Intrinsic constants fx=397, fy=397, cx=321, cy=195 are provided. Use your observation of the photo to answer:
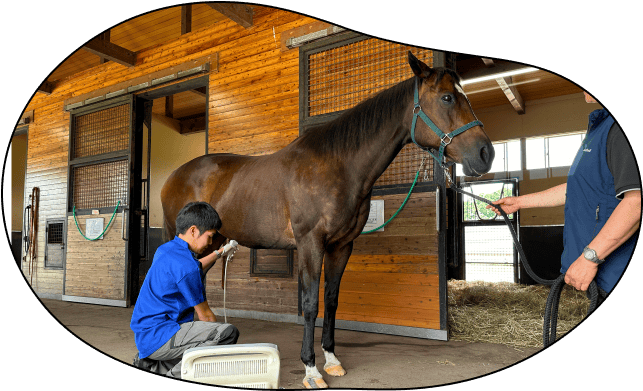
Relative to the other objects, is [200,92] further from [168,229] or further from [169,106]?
[168,229]

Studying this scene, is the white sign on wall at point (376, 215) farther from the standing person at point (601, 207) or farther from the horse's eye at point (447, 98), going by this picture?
the standing person at point (601, 207)

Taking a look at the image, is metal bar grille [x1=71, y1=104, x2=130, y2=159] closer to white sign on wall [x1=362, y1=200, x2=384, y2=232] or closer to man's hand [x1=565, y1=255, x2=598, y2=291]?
white sign on wall [x1=362, y1=200, x2=384, y2=232]

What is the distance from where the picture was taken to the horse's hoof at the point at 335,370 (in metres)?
1.76

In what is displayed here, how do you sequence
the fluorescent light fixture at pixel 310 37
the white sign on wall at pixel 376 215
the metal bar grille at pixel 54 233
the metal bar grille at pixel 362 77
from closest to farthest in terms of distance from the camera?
the metal bar grille at pixel 54 233, the metal bar grille at pixel 362 77, the white sign on wall at pixel 376 215, the fluorescent light fixture at pixel 310 37

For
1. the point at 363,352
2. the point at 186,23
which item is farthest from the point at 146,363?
the point at 186,23

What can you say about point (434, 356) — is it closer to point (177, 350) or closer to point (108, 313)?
point (177, 350)

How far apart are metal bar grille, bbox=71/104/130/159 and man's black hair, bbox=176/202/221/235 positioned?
1864mm

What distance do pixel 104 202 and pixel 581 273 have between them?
116 inches

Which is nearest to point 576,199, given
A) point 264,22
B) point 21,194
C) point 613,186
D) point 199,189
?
point 613,186

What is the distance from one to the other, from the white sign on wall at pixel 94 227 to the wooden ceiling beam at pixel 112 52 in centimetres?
114

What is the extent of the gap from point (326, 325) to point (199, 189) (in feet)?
3.84

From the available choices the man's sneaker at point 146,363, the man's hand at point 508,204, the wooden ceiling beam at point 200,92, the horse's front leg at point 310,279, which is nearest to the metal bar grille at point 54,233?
the man's sneaker at point 146,363

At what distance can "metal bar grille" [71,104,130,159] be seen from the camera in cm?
281

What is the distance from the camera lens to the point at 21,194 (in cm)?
206
